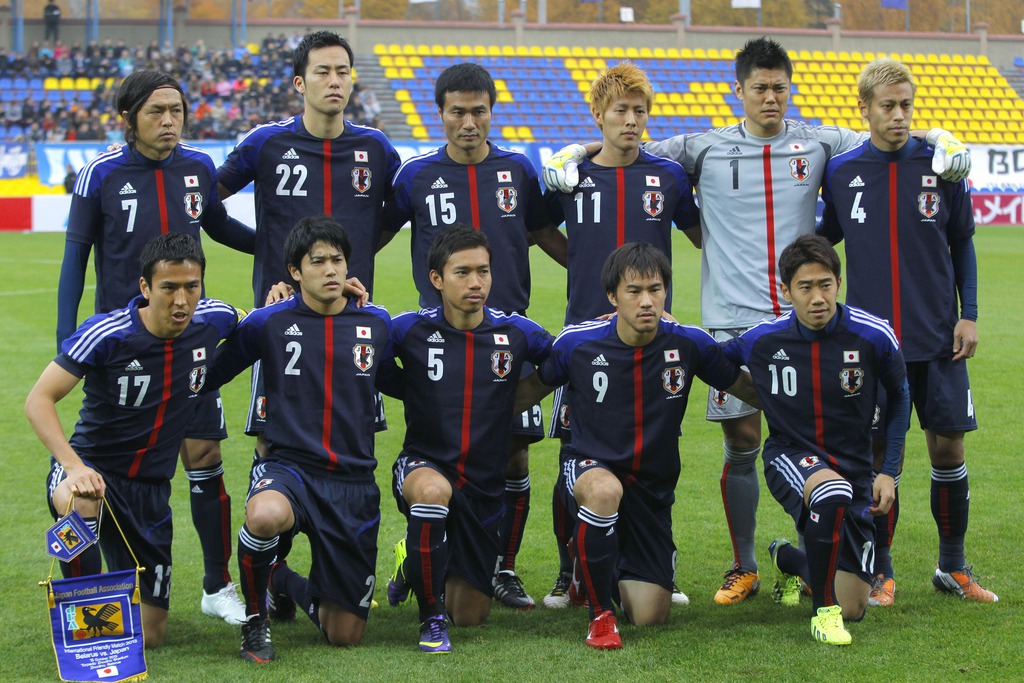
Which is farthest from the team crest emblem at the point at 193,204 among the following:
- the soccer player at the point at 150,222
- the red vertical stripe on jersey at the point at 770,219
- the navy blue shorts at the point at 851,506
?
the navy blue shorts at the point at 851,506

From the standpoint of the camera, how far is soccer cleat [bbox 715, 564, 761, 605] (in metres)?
4.71

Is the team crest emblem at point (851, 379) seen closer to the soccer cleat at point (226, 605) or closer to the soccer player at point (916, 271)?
the soccer player at point (916, 271)

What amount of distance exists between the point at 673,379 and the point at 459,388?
0.81 meters

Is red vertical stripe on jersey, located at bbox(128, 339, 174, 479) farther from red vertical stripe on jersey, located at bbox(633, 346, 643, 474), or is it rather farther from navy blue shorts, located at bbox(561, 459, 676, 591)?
red vertical stripe on jersey, located at bbox(633, 346, 643, 474)

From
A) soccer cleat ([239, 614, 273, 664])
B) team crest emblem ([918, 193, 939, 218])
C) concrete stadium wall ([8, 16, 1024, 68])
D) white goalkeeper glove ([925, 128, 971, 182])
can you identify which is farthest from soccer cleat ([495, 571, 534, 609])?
concrete stadium wall ([8, 16, 1024, 68])

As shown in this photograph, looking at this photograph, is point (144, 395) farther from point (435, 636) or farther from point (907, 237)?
point (907, 237)

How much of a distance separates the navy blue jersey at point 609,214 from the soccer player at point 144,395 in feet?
4.75

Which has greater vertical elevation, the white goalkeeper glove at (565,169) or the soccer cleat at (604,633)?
the white goalkeeper glove at (565,169)

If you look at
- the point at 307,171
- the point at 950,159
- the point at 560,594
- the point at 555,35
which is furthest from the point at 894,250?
the point at 555,35

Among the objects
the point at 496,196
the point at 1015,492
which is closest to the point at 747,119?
the point at 496,196

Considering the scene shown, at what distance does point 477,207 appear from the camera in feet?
16.2

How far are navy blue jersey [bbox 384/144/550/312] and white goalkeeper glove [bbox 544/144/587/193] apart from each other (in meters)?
0.17

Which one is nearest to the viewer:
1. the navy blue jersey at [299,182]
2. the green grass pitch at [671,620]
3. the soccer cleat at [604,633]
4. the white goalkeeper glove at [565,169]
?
the green grass pitch at [671,620]

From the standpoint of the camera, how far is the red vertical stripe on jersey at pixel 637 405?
176 inches
